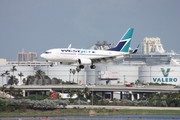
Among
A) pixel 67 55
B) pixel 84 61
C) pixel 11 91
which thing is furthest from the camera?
pixel 11 91

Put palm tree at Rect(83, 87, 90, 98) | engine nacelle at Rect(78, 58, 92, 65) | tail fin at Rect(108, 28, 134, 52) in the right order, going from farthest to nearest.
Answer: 1. palm tree at Rect(83, 87, 90, 98)
2. tail fin at Rect(108, 28, 134, 52)
3. engine nacelle at Rect(78, 58, 92, 65)

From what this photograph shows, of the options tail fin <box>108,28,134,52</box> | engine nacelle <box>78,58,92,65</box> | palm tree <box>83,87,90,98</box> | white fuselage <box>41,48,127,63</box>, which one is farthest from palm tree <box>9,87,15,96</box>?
engine nacelle <box>78,58,92,65</box>

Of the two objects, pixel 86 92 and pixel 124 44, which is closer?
pixel 124 44

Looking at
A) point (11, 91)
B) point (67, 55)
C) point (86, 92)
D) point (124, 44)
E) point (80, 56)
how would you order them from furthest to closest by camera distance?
point (86, 92) → point (11, 91) → point (124, 44) → point (80, 56) → point (67, 55)

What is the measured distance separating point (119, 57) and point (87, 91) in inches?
2942

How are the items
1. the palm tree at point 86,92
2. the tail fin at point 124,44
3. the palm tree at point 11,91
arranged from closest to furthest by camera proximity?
the tail fin at point 124,44 → the palm tree at point 11,91 → the palm tree at point 86,92

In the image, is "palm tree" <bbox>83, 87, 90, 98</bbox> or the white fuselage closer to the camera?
the white fuselage

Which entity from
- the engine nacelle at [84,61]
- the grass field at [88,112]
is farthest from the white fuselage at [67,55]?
the grass field at [88,112]

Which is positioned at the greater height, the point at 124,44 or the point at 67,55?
the point at 124,44

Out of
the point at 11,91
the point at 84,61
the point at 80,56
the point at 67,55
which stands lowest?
the point at 11,91

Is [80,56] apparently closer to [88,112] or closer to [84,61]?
[84,61]

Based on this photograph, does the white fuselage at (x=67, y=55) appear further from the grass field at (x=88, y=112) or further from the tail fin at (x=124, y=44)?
the grass field at (x=88, y=112)

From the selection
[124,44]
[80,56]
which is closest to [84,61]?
[80,56]

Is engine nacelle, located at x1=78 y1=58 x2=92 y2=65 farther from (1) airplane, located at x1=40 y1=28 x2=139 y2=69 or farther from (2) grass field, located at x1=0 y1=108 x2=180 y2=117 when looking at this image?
(2) grass field, located at x1=0 y1=108 x2=180 y2=117
